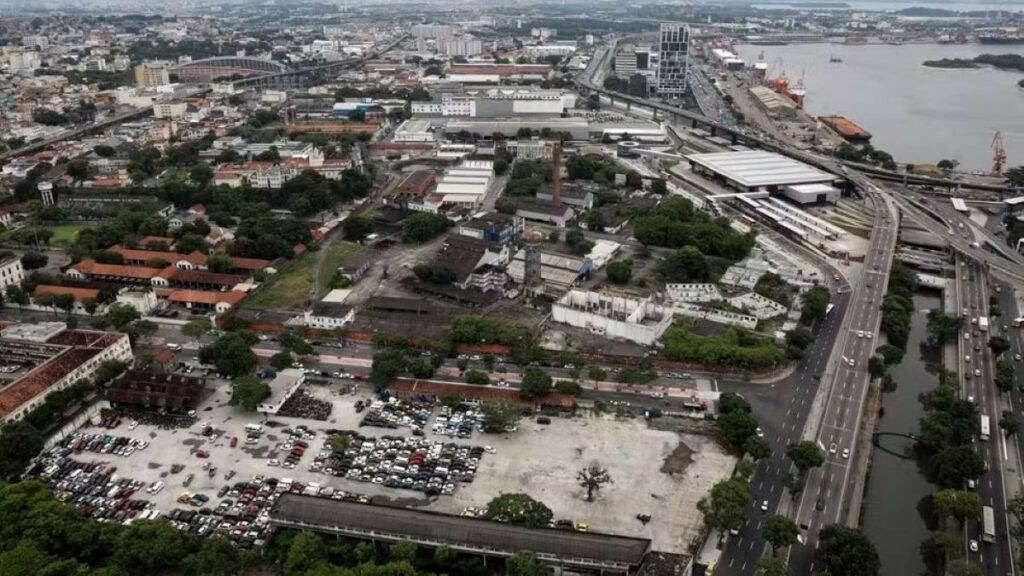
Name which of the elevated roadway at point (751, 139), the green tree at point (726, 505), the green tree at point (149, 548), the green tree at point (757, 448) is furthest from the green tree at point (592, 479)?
the elevated roadway at point (751, 139)

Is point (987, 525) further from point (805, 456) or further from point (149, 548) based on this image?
point (149, 548)

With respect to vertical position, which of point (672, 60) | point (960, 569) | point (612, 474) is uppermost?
point (672, 60)

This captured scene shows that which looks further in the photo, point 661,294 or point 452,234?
point 452,234

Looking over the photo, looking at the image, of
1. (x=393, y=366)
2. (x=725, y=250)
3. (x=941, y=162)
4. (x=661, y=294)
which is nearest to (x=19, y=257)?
(x=393, y=366)

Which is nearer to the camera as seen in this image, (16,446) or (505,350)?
(16,446)

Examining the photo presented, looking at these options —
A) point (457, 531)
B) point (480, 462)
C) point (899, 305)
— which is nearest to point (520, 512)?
point (457, 531)

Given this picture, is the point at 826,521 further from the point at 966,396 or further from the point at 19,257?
the point at 19,257
